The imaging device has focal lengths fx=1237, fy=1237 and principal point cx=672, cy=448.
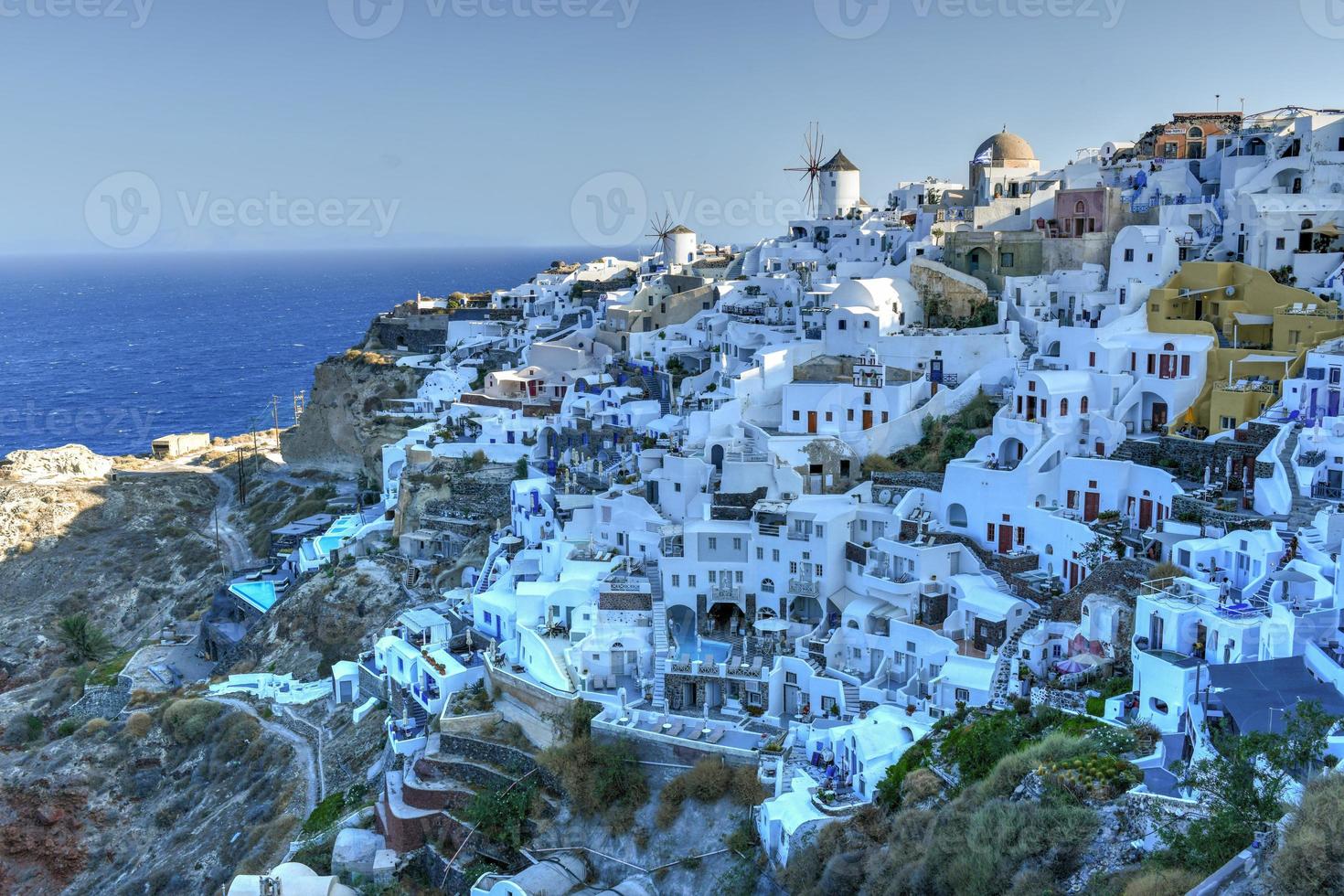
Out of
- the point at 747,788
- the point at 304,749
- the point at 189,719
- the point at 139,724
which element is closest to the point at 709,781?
the point at 747,788

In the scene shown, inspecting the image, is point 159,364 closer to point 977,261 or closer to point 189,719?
point 189,719

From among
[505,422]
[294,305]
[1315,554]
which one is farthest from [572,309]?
[294,305]

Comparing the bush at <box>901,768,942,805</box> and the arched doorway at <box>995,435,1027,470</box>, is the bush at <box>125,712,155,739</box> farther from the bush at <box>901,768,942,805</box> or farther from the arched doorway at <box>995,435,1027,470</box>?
the arched doorway at <box>995,435,1027,470</box>

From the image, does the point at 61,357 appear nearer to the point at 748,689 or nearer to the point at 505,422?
the point at 505,422

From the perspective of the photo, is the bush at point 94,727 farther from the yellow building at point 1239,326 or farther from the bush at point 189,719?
the yellow building at point 1239,326

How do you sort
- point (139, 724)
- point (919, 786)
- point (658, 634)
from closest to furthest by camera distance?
point (919, 786)
point (658, 634)
point (139, 724)

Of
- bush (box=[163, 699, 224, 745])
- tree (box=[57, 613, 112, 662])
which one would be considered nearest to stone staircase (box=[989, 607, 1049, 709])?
bush (box=[163, 699, 224, 745])

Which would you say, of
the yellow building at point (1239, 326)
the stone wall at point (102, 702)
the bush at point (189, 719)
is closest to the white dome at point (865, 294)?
the yellow building at point (1239, 326)
